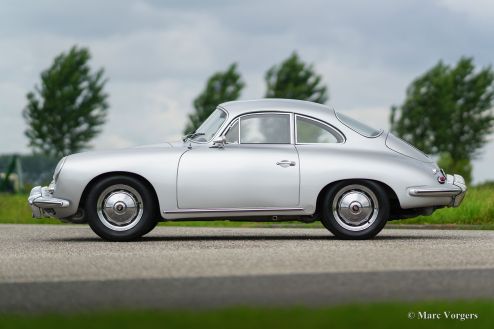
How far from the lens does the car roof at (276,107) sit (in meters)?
11.1

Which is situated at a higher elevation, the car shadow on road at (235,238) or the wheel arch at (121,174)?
the wheel arch at (121,174)

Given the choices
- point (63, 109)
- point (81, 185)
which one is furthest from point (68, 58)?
point (81, 185)

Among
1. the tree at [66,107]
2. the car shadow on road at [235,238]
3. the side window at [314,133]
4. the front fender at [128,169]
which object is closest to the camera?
the front fender at [128,169]

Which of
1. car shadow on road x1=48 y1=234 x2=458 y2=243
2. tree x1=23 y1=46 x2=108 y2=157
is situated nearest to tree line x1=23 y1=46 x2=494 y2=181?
tree x1=23 y1=46 x2=108 y2=157

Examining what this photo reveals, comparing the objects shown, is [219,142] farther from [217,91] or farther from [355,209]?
[217,91]

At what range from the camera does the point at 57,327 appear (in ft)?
15.9

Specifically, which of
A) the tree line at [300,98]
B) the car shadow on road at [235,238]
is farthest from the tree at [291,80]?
the car shadow on road at [235,238]

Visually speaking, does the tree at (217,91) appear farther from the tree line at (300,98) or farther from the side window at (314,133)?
the side window at (314,133)

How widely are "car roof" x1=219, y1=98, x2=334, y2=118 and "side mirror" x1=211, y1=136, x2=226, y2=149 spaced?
0.34 m

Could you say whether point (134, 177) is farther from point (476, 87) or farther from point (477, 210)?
point (476, 87)

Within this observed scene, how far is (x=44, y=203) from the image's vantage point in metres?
11.0

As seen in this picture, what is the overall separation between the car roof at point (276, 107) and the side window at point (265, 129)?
84mm

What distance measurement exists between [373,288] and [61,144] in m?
46.4

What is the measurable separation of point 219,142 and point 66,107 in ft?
138
